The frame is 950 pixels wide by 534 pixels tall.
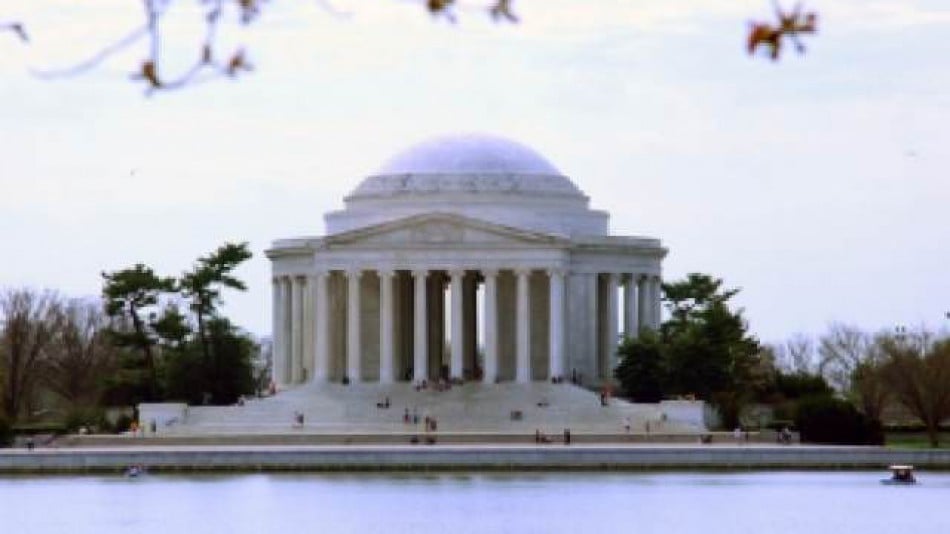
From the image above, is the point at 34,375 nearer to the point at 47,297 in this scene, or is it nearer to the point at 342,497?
the point at 47,297

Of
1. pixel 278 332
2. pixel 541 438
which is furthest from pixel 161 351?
pixel 541 438

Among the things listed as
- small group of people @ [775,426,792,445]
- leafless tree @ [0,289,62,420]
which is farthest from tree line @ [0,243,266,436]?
small group of people @ [775,426,792,445]

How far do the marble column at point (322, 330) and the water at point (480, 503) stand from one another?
32.9m

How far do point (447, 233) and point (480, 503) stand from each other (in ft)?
156

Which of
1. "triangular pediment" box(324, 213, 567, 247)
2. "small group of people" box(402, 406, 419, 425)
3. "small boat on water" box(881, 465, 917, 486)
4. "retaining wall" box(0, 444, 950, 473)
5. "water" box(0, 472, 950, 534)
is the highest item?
"triangular pediment" box(324, 213, 567, 247)

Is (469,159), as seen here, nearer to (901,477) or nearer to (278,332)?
(278,332)

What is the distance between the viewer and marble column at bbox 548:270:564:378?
400 feet

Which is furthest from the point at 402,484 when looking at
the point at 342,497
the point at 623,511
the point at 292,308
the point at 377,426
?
the point at 292,308

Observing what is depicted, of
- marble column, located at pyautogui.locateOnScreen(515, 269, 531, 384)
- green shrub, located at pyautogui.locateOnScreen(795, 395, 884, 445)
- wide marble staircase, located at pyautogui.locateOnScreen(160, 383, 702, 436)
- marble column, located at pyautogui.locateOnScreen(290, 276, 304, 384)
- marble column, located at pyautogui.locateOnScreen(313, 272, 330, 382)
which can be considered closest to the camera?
green shrub, located at pyautogui.locateOnScreen(795, 395, 884, 445)

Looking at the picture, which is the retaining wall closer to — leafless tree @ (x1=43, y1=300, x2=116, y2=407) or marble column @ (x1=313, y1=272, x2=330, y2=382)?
marble column @ (x1=313, y1=272, x2=330, y2=382)

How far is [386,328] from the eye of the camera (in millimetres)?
121812

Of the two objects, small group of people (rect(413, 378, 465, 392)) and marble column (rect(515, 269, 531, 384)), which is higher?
marble column (rect(515, 269, 531, 384))

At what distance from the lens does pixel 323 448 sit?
96.1 metres

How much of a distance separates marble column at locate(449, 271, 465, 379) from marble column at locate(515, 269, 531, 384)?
8.67 ft
